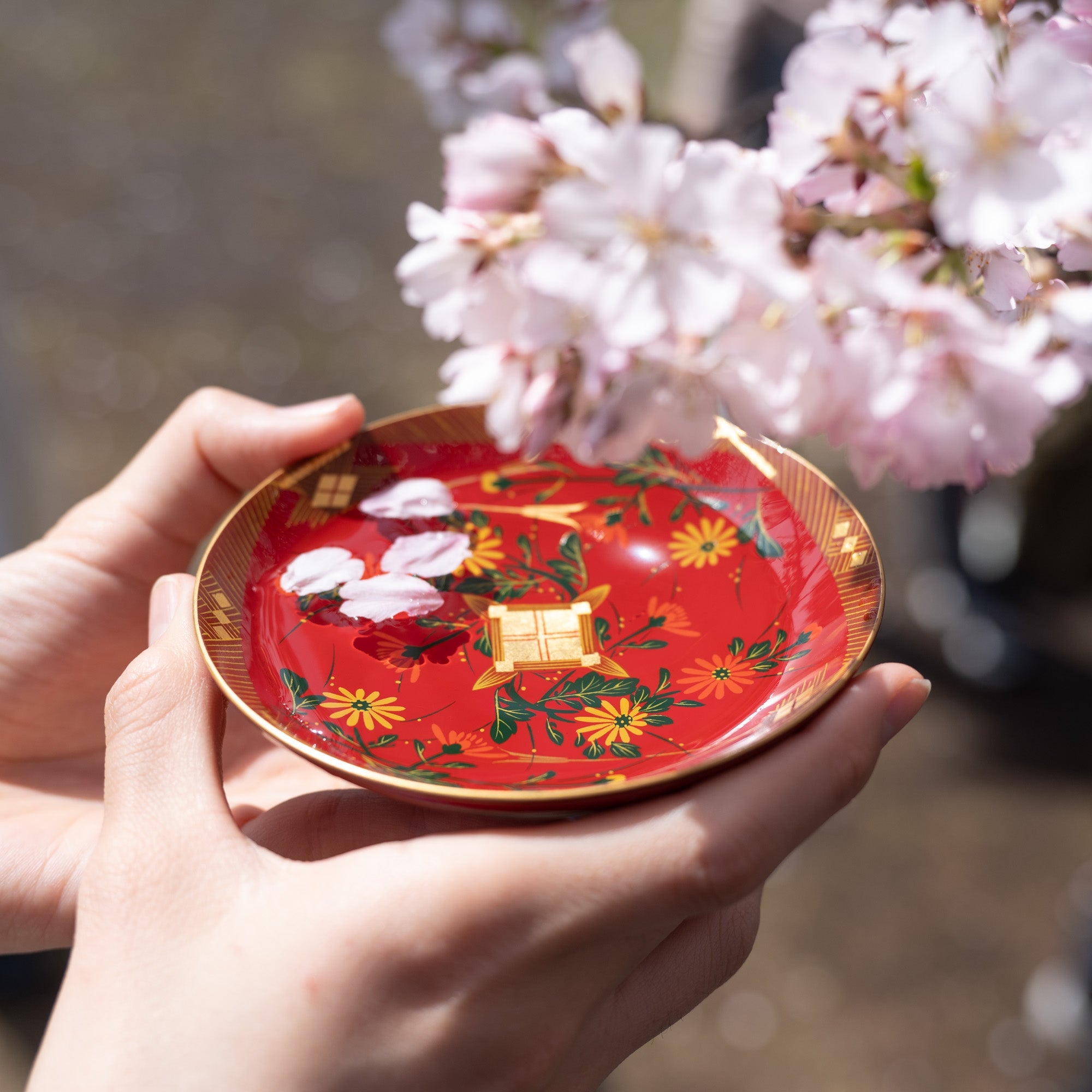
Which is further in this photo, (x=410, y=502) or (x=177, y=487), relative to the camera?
(x=177, y=487)

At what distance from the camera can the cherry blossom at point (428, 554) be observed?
1.02 m

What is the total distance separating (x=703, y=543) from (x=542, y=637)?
21cm

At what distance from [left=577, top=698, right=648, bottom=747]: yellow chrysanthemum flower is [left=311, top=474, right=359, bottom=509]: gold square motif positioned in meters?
0.38

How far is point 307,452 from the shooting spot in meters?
1.14

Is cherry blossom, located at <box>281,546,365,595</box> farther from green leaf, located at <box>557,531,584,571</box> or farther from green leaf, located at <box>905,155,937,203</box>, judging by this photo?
green leaf, located at <box>905,155,937,203</box>

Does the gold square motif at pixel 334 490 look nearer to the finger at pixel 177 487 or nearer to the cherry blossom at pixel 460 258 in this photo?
the finger at pixel 177 487

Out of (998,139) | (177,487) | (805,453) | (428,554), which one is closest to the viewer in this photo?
(998,139)

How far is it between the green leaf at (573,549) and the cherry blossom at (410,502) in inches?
5.1

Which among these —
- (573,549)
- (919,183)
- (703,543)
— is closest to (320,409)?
(573,549)

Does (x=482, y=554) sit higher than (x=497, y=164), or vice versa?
(x=497, y=164)

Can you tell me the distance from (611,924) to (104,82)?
441cm

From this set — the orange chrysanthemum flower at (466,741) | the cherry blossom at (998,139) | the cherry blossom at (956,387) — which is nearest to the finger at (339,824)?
the orange chrysanthemum flower at (466,741)

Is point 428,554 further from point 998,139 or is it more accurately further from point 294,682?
point 998,139

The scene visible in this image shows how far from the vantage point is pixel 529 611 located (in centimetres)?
98
